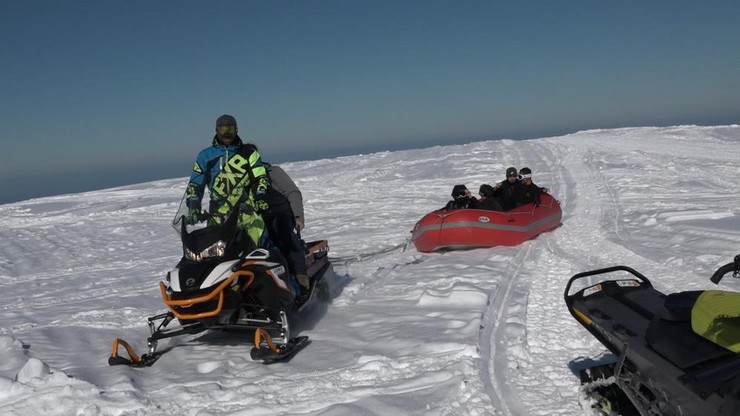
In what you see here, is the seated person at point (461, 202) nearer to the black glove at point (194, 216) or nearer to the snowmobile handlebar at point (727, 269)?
the black glove at point (194, 216)

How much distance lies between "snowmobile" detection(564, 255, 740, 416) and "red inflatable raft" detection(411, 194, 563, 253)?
217 inches

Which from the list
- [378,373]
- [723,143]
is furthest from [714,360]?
[723,143]

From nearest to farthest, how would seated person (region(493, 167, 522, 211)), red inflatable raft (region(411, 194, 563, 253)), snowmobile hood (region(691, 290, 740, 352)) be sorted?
snowmobile hood (region(691, 290, 740, 352)) → red inflatable raft (region(411, 194, 563, 253)) → seated person (region(493, 167, 522, 211))

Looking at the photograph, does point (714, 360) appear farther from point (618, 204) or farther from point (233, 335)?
point (618, 204)

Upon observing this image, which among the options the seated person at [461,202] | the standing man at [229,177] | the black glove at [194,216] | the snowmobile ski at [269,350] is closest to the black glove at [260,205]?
the standing man at [229,177]

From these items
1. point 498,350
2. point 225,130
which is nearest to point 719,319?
point 498,350

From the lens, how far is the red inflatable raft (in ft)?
29.7

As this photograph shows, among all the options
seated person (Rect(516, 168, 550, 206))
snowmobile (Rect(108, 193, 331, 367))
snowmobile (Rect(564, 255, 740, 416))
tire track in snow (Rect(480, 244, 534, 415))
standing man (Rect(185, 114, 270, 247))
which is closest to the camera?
snowmobile (Rect(564, 255, 740, 416))

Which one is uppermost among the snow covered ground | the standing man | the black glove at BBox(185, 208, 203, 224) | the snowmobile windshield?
the standing man

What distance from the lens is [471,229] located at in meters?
9.05

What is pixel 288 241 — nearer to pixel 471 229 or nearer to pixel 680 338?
pixel 680 338

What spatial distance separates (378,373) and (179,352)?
5.94 feet

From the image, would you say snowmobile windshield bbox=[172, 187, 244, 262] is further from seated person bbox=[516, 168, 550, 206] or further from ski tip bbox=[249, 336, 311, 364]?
seated person bbox=[516, 168, 550, 206]

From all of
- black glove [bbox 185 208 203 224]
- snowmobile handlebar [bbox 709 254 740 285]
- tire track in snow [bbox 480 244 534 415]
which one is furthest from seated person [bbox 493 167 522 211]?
snowmobile handlebar [bbox 709 254 740 285]
